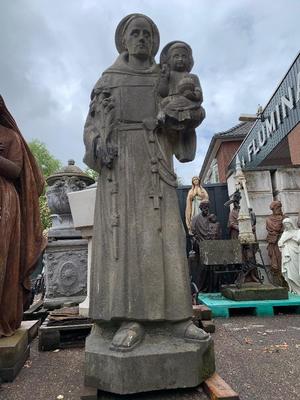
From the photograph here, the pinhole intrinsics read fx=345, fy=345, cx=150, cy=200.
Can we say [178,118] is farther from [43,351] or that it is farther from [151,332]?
[43,351]

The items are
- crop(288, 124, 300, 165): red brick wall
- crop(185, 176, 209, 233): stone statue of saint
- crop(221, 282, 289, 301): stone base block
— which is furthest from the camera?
crop(288, 124, 300, 165): red brick wall

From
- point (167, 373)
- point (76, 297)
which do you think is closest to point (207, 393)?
point (167, 373)

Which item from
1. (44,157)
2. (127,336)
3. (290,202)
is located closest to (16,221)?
(127,336)

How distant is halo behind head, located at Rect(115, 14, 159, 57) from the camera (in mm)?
3088

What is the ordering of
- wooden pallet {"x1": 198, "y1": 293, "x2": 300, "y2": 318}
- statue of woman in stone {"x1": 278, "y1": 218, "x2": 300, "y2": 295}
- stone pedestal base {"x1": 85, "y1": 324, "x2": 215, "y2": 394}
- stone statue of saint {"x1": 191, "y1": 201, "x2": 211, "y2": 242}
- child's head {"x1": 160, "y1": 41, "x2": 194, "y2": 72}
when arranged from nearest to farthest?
stone pedestal base {"x1": 85, "y1": 324, "x2": 215, "y2": 394}
child's head {"x1": 160, "y1": 41, "x2": 194, "y2": 72}
wooden pallet {"x1": 198, "y1": 293, "x2": 300, "y2": 318}
statue of woman in stone {"x1": 278, "y1": 218, "x2": 300, "y2": 295}
stone statue of saint {"x1": 191, "y1": 201, "x2": 211, "y2": 242}

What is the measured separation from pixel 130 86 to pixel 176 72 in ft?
1.40

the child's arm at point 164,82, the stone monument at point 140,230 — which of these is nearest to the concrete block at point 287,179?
the stone monument at point 140,230

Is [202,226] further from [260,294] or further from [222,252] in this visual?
[260,294]

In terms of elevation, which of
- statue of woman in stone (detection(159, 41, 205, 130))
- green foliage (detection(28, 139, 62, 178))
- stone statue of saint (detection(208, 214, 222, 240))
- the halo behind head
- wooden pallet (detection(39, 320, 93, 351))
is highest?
green foliage (detection(28, 139, 62, 178))

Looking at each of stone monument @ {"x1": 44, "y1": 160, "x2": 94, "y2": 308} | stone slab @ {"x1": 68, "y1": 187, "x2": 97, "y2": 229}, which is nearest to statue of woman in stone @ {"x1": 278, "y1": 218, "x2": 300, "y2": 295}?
stone monument @ {"x1": 44, "y1": 160, "x2": 94, "y2": 308}

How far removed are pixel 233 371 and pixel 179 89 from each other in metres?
2.48

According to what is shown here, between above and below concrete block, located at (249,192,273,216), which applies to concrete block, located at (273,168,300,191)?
above

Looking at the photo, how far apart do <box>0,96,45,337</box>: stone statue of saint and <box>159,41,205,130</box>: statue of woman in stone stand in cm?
178

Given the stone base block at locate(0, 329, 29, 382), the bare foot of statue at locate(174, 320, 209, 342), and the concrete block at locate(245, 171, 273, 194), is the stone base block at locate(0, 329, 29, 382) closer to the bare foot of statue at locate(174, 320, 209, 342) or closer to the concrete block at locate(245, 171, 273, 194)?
the bare foot of statue at locate(174, 320, 209, 342)
